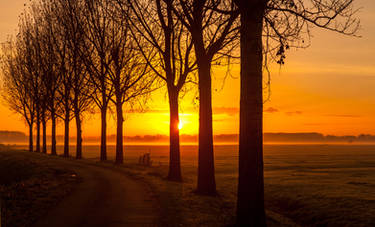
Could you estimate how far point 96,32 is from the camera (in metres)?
33.3

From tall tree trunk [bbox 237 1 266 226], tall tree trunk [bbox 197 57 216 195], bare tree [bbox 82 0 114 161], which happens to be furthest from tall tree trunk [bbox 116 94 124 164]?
tall tree trunk [bbox 237 1 266 226]

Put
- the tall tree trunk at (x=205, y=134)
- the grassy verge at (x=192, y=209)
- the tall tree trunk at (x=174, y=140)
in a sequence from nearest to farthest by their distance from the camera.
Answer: the grassy verge at (x=192, y=209) < the tall tree trunk at (x=205, y=134) < the tall tree trunk at (x=174, y=140)

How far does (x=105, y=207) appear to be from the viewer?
513 inches

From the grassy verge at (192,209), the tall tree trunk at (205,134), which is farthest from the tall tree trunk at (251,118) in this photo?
the tall tree trunk at (205,134)

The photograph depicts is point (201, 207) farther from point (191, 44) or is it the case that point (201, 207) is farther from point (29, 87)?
point (29, 87)

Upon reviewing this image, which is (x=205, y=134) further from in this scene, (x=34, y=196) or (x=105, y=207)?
(x=34, y=196)

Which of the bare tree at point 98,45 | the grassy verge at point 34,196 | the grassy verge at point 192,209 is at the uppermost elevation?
the bare tree at point 98,45

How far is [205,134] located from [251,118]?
6.54 meters

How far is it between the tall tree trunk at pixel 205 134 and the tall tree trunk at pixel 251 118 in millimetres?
6179

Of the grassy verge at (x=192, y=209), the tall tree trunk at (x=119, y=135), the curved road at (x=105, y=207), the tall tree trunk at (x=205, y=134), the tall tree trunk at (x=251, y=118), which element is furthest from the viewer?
the tall tree trunk at (x=119, y=135)

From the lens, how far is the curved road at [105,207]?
36.1 ft

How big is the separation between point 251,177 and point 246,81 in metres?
2.86

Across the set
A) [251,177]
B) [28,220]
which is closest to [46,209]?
[28,220]

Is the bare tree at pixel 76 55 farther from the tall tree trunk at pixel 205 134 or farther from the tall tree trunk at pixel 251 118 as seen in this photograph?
the tall tree trunk at pixel 251 118
